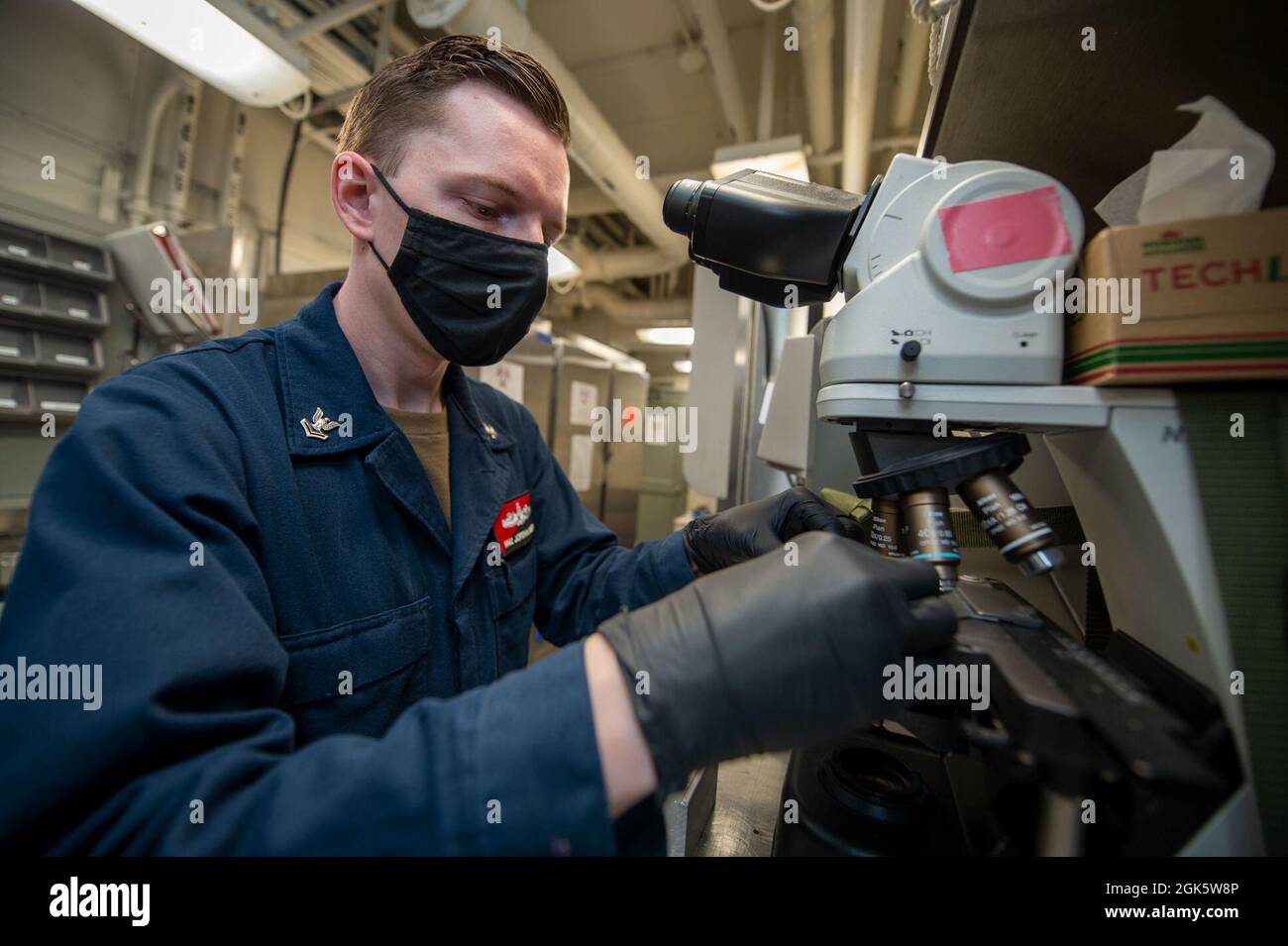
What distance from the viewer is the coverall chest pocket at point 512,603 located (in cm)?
88

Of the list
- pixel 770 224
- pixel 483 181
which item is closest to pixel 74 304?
pixel 483 181

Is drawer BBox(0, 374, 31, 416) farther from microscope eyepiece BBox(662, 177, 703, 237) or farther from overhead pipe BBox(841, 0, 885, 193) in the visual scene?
overhead pipe BBox(841, 0, 885, 193)

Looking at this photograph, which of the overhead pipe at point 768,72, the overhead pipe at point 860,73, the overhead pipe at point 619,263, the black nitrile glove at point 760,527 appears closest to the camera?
the black nitrile glove at point 760,527

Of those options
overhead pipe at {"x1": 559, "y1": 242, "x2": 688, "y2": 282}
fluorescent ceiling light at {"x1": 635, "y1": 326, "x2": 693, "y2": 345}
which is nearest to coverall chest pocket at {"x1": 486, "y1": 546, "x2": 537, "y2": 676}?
overhead pipe at {"x1": 559, "y1": 242, "x2": 688, "y2": 282}

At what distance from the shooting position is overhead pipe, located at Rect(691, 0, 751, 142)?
65.7 inches

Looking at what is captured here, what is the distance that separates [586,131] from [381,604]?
212 centimetres

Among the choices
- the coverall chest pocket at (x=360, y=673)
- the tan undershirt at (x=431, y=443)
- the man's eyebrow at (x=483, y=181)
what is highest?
the man's eyebrow at (x=483, y=181)

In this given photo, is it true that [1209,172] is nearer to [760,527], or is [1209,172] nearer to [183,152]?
[760,527]

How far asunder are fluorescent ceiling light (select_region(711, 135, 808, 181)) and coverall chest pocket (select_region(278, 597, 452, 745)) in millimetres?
1980

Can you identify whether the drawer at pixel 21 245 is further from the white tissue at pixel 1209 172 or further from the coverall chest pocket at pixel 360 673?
the white tissue at pixel 1209 172

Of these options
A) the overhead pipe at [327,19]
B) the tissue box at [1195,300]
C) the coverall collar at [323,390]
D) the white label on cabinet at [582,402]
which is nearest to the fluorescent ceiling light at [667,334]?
the white label on cabinet at [582,402]

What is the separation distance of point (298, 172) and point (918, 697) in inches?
150
